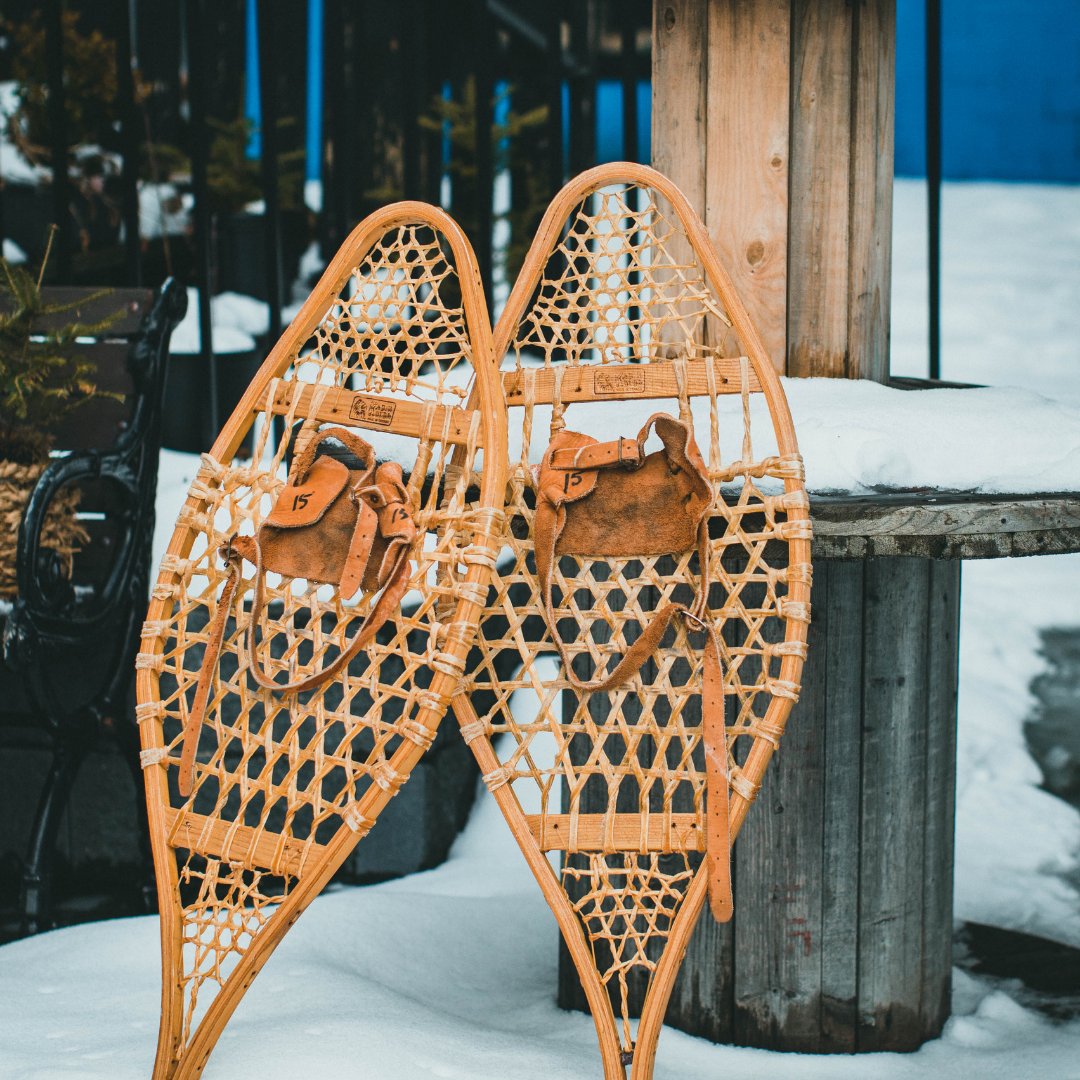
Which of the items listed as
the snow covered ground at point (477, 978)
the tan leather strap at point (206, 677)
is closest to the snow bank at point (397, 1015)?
the snow covered ground at point (477, 978)

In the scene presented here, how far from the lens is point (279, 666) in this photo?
1832 millimetres

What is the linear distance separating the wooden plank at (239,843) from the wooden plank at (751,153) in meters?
1.00

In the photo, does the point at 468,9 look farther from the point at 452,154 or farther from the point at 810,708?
the point at 810,708

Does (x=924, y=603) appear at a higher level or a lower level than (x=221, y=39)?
lower

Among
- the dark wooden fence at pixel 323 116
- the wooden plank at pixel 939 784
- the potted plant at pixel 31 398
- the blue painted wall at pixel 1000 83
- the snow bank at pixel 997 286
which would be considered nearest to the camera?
the wooden plank at pixel 939 784

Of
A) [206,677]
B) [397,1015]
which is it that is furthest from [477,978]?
[206,677]

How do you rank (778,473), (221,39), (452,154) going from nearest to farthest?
(778,473)
(452,154)
(221,39)

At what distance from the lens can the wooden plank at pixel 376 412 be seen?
1843mm

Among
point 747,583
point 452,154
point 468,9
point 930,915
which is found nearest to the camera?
point 747,583

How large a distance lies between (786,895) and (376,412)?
916 mm

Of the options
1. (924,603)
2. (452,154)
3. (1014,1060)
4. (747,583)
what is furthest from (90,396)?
(452,154)

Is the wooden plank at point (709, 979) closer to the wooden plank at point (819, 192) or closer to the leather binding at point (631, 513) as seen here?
the leather binding at point (631, 513)

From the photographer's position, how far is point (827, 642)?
1924mm

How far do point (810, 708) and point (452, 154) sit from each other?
3.62m
